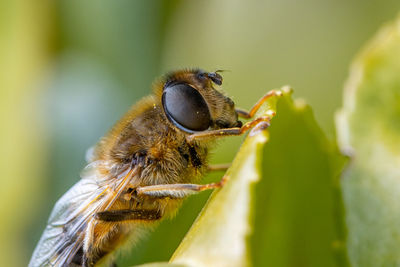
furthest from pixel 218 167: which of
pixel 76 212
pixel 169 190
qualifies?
pixel 76 212

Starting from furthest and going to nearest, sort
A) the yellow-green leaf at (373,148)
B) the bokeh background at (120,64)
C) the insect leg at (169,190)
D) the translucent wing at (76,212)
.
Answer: the bokeh background at (120,64) < the translucent wing at (76,212) < the insect leg at (169,190) < the yellow-green leaf at (373,148)

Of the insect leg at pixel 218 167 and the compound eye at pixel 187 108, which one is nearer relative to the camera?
the compound eye at pixel 187 108

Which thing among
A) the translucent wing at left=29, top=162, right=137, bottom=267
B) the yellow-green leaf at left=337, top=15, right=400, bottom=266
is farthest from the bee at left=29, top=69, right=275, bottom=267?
the yellow-green leaf at left=337, top=15, right=400, bottom=266

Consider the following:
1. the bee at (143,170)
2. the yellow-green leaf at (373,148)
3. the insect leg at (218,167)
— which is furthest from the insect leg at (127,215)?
the yellow-green leaf at (373,148)

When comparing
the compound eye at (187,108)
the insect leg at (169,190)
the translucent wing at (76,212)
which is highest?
the compound eye at (187,108)

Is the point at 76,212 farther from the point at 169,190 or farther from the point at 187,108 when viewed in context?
the point at 187,108

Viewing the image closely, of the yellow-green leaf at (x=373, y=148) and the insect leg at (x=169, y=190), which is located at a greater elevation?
the yellow-green leaf at (x=373, y=148)

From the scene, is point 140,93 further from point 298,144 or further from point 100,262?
point 298,144

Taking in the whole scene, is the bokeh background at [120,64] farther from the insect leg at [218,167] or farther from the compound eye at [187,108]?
the compound eye at [187,108]
